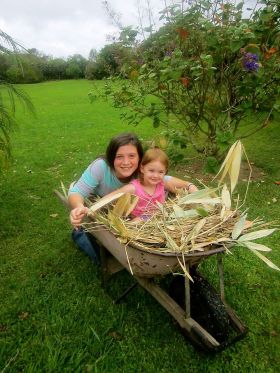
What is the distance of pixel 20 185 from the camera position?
5.68 m

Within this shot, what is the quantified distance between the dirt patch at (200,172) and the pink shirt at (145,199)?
2.64 m

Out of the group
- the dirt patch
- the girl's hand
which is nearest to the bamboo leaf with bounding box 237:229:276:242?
the girl's hand

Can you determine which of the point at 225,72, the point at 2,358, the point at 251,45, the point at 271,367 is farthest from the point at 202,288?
the point at 225,72

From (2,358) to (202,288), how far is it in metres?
1.48

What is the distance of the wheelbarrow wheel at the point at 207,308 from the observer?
7.75ft

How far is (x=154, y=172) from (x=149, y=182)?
0.11 meters

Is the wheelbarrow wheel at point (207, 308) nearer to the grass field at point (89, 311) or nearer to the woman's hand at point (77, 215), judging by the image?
the grass field at point (89, 311)

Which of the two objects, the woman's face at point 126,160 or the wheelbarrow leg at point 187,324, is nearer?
the wheelbarrow leg at point 187,324

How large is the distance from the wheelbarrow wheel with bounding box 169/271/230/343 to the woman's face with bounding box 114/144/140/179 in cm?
99

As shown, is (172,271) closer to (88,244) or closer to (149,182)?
(149,182)

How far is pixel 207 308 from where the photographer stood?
8.05ft

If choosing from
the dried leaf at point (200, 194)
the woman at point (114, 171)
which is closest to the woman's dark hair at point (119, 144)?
the woman at point (114, 171)

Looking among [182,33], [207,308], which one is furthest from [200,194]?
[182,33]

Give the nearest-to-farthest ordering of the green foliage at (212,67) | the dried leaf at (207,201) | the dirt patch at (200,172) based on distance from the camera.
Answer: the dried leaf at (207,201) → the green foliage at (212,67) → the dirt patch at (200,172)
